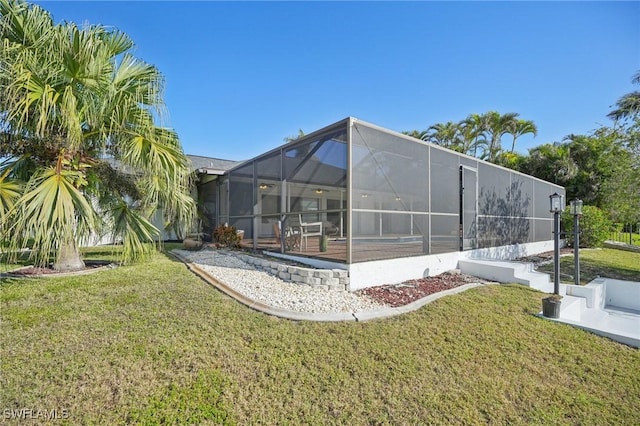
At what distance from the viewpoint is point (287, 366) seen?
9.72 feet

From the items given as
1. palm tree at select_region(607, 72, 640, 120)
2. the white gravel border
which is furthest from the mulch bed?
palm tree at select_region(607, 72, 640, 120)

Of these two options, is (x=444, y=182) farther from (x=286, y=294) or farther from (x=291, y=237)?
(x=286, y=294)

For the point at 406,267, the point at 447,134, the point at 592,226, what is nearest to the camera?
the point at 406,267

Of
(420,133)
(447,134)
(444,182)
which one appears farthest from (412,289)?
(420,133)

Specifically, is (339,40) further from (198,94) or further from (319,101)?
(198,94)

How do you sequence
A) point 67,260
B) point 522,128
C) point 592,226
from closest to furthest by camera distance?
point 67,260 → point 592,226 → point 522,128

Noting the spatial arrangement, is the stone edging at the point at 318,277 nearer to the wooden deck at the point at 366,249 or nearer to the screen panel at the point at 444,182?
the wooden deck at the point at 366,249

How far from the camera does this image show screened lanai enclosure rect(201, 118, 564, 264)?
5.85 m

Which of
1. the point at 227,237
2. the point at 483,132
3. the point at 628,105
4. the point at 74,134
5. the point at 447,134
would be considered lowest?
the point at 227,237

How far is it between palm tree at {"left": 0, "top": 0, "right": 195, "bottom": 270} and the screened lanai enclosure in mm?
2741

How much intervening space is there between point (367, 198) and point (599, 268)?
9.69 meters

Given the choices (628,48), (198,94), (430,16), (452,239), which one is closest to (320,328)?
(452,239)

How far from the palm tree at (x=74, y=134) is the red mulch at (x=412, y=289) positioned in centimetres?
482

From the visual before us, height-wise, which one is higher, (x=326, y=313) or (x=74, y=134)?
(x=74, y=134)
